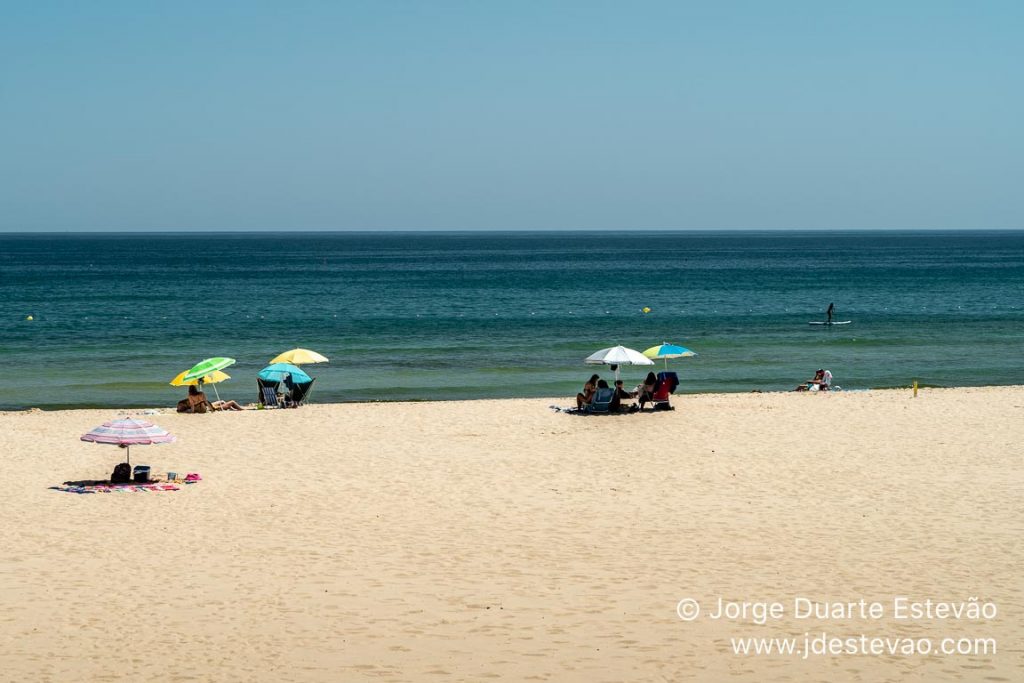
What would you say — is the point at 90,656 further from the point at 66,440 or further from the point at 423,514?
the point at 66,440

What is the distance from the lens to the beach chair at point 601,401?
2327cm

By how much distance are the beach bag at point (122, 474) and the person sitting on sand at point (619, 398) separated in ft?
35.0

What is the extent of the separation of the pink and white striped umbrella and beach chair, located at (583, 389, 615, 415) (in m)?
10.00

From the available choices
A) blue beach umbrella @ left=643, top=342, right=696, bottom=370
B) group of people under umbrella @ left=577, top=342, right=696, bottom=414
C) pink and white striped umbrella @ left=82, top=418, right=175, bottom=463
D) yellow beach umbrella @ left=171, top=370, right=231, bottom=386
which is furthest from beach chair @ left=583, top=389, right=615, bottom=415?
pink and white striped umbrella @ left=82, top=418, right=175, bottom=463

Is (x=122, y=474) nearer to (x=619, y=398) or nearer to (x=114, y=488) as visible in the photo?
(x=114, y=488)

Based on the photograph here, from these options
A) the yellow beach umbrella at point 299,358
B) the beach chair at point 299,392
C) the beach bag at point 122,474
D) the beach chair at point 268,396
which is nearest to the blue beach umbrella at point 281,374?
the beach chair at point 268,396

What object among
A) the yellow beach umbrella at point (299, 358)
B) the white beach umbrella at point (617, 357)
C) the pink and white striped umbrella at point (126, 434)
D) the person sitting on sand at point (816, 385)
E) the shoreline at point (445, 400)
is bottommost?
the shoreline at point (445, 400)

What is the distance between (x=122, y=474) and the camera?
16344 millimetres

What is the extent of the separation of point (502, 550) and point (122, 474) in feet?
22.3

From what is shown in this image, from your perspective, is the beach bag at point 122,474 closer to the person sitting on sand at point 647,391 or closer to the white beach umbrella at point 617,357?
the white beach umbrella at point 617,357

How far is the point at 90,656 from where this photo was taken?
32.6 feet

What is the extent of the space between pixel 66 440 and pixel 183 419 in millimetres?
3066

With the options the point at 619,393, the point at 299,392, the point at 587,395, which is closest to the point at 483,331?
the point at 299,392

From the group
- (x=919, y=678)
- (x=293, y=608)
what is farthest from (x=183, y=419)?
(x=919, y=678)
